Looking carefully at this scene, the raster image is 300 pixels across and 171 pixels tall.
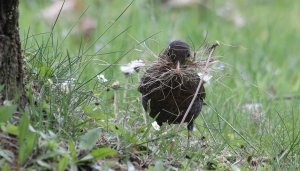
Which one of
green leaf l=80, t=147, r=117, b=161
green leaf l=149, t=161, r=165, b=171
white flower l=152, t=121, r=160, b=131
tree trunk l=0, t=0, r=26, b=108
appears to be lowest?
green leaf l=149, t=161, r=165, b=171

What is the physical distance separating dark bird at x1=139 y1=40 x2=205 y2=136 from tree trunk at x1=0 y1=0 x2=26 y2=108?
0.73 metres

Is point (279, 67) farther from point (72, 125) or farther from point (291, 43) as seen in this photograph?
point (72, 125)

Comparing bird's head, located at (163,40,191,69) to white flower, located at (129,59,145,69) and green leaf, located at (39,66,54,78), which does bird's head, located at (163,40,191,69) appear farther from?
green leaf, located at (39,66,54,78)

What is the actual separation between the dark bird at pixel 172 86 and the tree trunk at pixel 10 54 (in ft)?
2.38

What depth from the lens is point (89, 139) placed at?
301 centimetres

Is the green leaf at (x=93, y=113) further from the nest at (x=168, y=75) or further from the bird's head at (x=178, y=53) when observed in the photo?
the bird's head at (x=178, y=53)

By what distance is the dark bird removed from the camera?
11.6 ft

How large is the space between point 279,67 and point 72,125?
14.4ft

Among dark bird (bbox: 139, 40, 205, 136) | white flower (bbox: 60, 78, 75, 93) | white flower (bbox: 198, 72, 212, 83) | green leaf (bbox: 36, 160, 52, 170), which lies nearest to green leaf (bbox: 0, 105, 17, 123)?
green leaf (bbox: 36, 160, 52, 170)

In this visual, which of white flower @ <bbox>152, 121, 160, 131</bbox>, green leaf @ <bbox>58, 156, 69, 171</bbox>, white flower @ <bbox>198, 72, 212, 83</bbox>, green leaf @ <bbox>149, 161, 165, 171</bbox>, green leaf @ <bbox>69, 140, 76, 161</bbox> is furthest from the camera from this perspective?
white flower @ <bbox>198, 72, 212, 83</bbox>

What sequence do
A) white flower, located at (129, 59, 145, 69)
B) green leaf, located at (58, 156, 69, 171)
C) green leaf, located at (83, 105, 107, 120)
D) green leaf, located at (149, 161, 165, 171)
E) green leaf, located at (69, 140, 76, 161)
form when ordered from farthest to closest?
1. white flower, located at (129, 59, 145, 69)
2. green leaf, located at (83, 105, 107, 120)
3. green leaf, located at (149, 161, 165, 171)
4. green leaf, located at (69, 140, 76, 161)
5. green leaf, located at (58, 156, 69, 171)

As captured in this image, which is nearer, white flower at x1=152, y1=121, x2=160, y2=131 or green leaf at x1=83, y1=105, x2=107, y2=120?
green leaf at x1=83, y1=105, x2=107, y2=120

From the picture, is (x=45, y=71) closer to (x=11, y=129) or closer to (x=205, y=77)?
(x=11, y=129)

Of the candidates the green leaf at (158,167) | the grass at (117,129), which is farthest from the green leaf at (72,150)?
the green leaf at (158,167)
